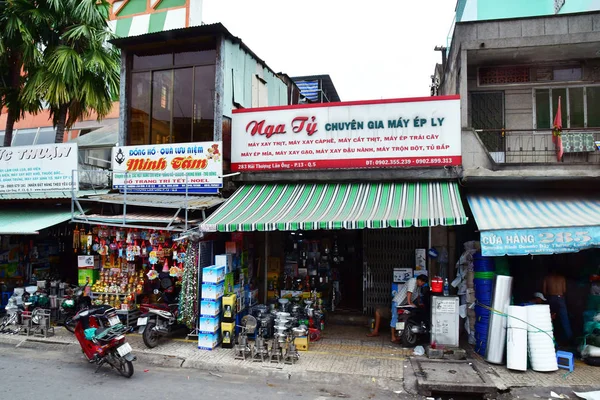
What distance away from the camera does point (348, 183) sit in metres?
10.3

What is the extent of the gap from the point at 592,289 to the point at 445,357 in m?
3.64

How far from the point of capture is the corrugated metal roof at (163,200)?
9602 mm

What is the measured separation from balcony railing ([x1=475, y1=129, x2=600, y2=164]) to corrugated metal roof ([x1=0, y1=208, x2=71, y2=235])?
10908 mm

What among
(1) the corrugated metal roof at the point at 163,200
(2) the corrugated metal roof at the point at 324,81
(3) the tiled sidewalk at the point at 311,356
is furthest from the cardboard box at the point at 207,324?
(2) the corrugated metal roof at the point at 324,81

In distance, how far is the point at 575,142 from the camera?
1022 centimetres

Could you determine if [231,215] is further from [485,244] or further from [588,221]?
[588,221]

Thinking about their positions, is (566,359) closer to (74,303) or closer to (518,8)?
(518,8)

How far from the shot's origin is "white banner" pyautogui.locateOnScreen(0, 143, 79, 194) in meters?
11.0

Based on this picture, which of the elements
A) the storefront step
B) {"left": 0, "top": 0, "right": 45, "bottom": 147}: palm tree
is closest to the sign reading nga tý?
the storefront step

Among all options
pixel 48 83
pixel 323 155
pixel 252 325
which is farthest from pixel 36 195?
pixel 323 155

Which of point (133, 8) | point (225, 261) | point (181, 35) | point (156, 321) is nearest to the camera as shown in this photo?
point (156, 321)

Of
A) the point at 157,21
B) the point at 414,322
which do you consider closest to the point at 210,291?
the point at 414,322

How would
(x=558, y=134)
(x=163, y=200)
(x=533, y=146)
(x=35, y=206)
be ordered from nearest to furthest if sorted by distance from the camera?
1. (x=558, y=134)
2. (x=163, y=200)
3. (x=533, y=146)
4. (x=35, y=206)

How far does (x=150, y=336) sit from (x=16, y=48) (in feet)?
33.3
